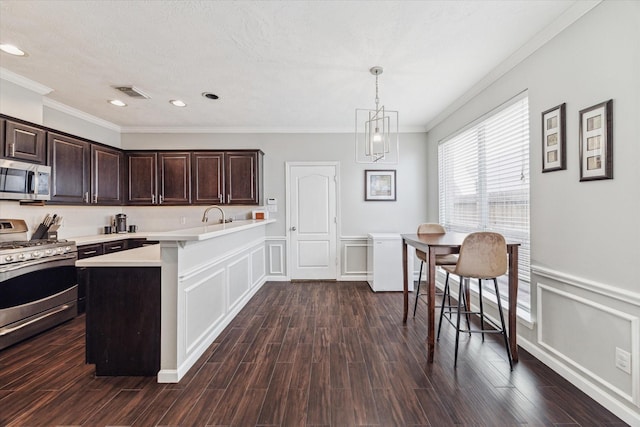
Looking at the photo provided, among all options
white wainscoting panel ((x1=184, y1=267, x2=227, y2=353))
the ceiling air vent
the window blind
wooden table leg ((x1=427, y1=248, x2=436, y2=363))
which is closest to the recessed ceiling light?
the ceiling air vent

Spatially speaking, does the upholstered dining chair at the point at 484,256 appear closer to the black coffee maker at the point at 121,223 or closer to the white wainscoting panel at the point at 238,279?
the white wainscoting panel at the point at 238,279

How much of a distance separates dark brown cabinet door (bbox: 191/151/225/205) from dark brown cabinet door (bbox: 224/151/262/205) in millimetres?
114

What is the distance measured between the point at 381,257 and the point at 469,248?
2125 mm

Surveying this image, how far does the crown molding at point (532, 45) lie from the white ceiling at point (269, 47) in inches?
→ 0.7

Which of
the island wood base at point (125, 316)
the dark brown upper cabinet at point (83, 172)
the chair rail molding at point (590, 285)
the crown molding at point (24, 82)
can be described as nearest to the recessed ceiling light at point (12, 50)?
the crown molding at point (24, 82)

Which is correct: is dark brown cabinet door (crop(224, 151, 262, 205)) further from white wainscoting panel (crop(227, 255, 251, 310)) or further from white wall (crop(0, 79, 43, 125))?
white wall (crop(0, 79, 43, 125))

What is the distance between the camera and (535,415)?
1665 mm

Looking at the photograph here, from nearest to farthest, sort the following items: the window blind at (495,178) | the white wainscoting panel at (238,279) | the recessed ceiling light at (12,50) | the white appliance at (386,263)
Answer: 1. the recessed ceiling light at (12,50)
2. the window blind at (495,178)
3. the white wainscoting panel at (238,279)
4. the white appliance at (386,263)

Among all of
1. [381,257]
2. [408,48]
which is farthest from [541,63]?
[381,257]

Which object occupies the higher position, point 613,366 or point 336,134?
point 336,134

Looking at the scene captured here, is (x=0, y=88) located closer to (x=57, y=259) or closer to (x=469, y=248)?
(x=57, y=259)

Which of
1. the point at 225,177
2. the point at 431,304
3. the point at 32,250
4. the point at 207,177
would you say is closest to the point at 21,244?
the point at 32,250

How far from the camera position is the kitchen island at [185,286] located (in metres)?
2.01

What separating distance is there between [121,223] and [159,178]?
0.96 metres
